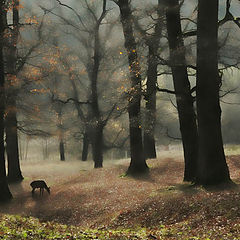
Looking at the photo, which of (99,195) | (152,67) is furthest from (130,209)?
(152,67)

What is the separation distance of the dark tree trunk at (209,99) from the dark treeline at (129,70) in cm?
4

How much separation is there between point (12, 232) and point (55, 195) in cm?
815

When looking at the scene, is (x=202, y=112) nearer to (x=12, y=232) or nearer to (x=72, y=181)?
(x=12, y=232)

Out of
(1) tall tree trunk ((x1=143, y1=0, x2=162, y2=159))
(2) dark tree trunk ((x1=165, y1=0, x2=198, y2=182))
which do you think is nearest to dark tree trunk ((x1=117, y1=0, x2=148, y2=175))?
(1) tall tree trunk ((x1=143, y1=0, x2=162, y2=159))

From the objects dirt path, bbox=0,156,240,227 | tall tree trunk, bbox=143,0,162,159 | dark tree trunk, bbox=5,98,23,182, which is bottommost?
dirt path, bbox=0,156,240,227

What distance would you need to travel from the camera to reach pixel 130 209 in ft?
41.1

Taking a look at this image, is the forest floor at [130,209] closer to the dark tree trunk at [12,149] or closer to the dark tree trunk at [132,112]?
the dark tree trunk at [132,112]

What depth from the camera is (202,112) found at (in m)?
12.9

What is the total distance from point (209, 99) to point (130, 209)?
5073 mm

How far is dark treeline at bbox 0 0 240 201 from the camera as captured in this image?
42.7ft

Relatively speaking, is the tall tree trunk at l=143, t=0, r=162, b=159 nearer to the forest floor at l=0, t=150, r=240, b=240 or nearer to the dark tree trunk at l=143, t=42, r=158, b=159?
the dark tree trunk at l=143, t=42, r=158, b=159

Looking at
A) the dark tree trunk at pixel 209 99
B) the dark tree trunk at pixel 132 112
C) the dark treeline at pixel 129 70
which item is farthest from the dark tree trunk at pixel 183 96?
the dark tree trunk at pixel 132 112

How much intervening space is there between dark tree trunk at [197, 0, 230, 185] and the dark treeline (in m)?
0.04

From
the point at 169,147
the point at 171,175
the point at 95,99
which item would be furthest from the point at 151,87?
the point at 169,147
